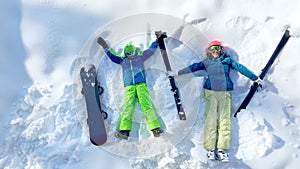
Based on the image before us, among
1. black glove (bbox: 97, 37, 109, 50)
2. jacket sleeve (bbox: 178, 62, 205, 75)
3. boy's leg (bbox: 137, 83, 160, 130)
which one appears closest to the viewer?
boy's leg (bbox: 137, 83, 160, 130)

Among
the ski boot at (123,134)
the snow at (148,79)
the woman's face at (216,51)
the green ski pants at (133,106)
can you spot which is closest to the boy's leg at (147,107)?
the green ski pants at (133,106)

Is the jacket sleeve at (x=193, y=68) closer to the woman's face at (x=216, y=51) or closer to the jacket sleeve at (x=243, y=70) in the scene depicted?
the woman's face at (x=216, y=51)

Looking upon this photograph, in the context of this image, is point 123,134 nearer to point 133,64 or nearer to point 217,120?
point 133,64

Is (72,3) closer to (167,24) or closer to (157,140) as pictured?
→ (167,24)

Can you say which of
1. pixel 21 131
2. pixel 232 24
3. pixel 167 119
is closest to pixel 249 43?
pixel 232 24

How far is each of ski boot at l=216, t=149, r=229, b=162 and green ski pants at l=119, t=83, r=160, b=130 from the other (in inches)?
25.5

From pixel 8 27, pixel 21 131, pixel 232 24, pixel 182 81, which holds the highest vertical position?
pixel 8 27

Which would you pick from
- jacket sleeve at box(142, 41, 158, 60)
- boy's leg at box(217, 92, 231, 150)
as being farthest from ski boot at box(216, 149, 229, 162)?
jacket sleeve at box(142, 41, 158, 60)

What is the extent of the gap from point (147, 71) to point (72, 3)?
1.14 meters

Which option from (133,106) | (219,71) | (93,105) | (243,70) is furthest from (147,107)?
(243,70)

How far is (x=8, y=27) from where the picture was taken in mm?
4344

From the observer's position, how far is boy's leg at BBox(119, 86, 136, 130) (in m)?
4.06

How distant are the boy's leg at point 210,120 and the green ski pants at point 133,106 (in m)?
0.49

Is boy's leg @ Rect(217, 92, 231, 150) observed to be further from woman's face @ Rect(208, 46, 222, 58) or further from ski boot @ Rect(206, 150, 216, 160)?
woman's face @ Rect(208, 46, 222, 58)
